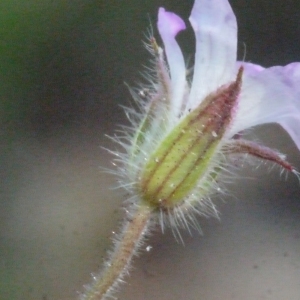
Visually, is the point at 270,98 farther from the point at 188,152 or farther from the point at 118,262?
the point at 118,262

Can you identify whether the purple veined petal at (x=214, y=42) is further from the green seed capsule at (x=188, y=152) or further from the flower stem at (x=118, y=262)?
the flower stem at (x=118, y=262)

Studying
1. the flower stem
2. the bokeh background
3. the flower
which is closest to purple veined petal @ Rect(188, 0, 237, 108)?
the flower

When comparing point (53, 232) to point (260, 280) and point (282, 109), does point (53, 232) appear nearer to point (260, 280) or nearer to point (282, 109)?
A: point (260, 280)

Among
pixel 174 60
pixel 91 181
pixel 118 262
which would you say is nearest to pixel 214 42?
pixel 174 60

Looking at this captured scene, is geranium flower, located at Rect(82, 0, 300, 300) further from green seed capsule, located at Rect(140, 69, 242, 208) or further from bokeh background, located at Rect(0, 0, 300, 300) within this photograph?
bokeh background, located at Rect(0, 0, 300, 300)

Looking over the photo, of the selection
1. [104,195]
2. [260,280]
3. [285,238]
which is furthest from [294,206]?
[104,195]
